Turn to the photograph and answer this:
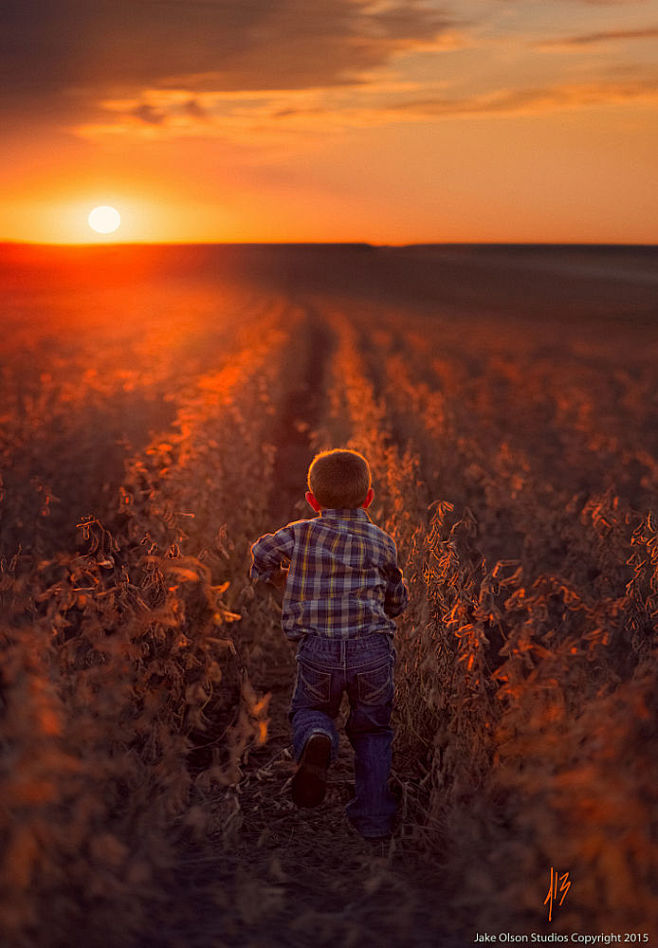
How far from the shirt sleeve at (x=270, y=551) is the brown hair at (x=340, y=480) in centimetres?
21

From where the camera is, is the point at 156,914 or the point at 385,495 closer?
the point at 156,914

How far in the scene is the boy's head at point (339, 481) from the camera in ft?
11.3

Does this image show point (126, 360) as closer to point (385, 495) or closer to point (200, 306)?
point (385, 495)

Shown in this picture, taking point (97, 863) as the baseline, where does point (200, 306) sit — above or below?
above

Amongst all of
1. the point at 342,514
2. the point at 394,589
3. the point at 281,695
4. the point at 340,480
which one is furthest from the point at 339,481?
the point at 281,695

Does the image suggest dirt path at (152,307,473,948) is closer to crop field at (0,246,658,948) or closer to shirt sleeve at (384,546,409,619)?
crop field at (0,246,658,948)

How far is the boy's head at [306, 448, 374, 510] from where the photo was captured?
136 inches

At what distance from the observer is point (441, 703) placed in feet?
11.3

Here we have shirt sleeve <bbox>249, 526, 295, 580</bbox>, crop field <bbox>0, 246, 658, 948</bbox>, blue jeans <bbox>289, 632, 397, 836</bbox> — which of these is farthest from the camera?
shirt sleeve <bbox>249, 526, 295, 580</bbox>

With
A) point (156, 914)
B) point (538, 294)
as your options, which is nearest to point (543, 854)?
point (156, 914)

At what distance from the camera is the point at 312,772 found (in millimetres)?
3055

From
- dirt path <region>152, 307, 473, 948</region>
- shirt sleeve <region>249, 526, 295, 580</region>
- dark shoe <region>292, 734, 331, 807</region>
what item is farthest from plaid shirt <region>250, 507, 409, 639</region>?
dirt path <region>152, 307, 473, 948</region>

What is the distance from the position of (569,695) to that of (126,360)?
21.9 meters

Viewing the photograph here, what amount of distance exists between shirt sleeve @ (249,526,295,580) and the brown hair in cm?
21
